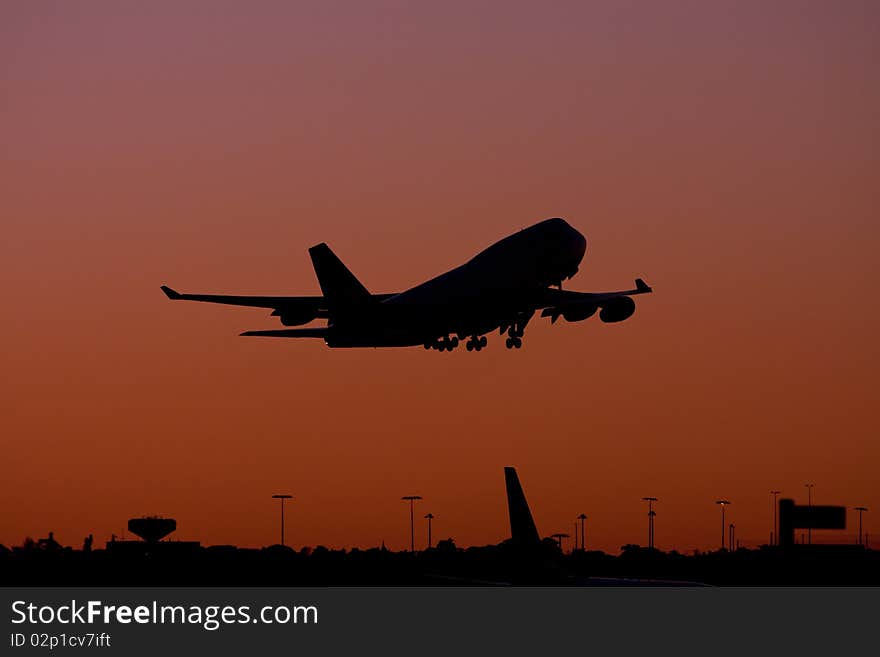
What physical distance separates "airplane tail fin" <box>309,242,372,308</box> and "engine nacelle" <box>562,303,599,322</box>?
42.8 feet

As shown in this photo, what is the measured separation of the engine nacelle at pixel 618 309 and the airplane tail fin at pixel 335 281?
1592 cm

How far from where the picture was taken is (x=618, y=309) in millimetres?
121688

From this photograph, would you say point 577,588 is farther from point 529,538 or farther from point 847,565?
point 847,565

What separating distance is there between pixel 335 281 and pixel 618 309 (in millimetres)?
18796

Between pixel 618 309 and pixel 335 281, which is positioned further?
pixel 618 309

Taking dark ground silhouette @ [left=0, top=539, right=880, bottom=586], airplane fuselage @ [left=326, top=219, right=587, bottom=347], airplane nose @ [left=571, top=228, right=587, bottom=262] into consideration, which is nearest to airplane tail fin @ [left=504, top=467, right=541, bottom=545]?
dark ground silhouette @ [left=0, top=539, right=880, bottom=586]

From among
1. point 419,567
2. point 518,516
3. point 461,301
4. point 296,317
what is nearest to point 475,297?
point 461,301

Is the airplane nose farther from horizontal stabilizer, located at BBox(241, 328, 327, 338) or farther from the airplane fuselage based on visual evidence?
horizontal stabilizer, located at BBox(241, 328, 327, 338)

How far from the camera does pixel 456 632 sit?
277 feet

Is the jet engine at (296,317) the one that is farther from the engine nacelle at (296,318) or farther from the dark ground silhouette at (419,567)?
the dark ground silhouette at (419,567)

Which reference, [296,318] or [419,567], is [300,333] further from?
[419,567]

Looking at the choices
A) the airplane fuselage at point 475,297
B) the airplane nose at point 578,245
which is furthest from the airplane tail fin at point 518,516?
the airplane nose at point 578,245

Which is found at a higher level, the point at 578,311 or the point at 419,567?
the point at 578,311

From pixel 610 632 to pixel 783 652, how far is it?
1155cm
